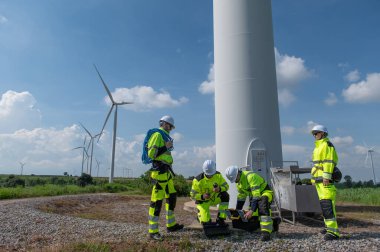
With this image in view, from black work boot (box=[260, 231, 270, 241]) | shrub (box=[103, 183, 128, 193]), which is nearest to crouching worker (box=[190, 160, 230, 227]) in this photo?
black work boot (box=[260, 231, 270, 241])

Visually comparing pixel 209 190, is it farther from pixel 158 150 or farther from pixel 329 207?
pixel 329 207

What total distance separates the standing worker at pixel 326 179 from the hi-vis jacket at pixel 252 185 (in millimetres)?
1197

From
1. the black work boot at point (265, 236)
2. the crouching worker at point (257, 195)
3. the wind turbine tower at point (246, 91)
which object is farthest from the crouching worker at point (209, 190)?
the wind turbine tower at point (246, 91)

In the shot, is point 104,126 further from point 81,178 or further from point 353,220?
point 353,220

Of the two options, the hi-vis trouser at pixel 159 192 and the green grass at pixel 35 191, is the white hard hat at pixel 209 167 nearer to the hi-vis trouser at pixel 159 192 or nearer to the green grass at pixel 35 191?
the hi-vis trouser at pixel 159 192

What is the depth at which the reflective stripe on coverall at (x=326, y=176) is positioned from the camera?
23.0 ft

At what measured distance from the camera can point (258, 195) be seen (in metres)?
7.50

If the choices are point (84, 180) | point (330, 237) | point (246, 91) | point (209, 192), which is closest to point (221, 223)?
point (209, 192)

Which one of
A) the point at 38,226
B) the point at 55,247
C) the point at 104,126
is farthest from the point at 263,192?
the point at 104,126

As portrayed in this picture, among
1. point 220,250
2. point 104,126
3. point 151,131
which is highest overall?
point 104,126

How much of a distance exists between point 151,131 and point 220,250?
306 cm

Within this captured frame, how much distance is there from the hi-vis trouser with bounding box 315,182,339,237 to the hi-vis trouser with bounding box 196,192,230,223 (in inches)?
85.0

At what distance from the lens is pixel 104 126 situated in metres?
35.8

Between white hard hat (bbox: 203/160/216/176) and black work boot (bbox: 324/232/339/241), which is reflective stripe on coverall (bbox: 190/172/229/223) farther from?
black work boot (bbox: 324/232/339/241)
